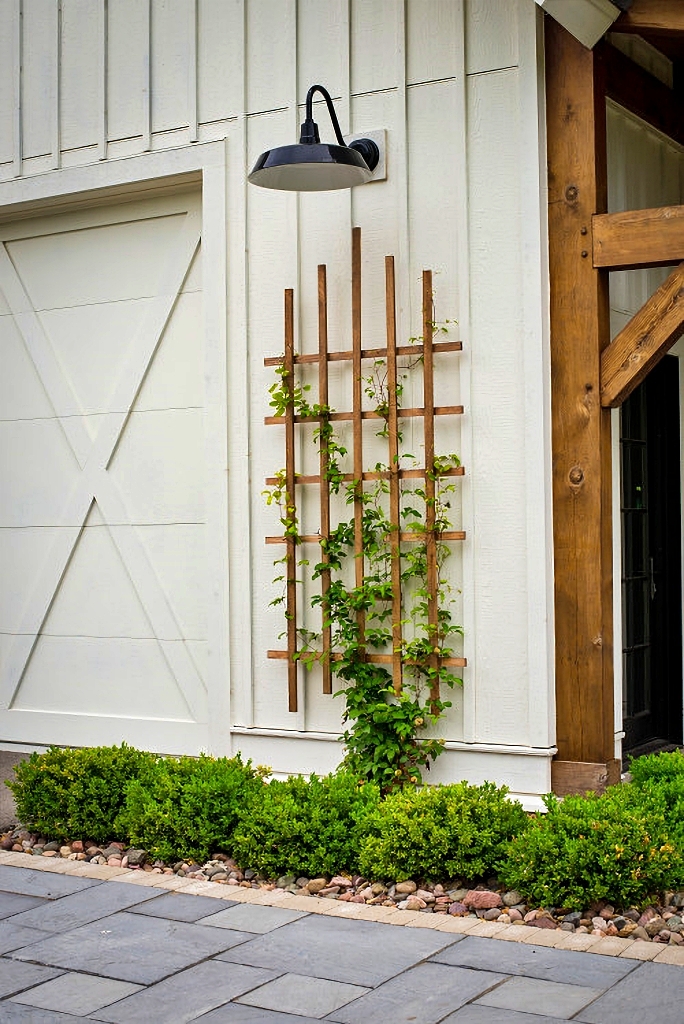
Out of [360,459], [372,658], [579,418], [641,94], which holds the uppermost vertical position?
[641,94]

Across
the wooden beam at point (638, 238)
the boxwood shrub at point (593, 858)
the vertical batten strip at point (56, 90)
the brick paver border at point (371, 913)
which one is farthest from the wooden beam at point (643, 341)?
the vertical batten strip at point (56, 90)

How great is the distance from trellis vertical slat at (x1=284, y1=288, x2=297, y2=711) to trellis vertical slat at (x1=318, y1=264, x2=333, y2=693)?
14 centimetres

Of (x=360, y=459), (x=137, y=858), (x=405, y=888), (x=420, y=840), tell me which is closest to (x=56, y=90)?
(x=360, y=459)

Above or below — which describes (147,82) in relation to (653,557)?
above

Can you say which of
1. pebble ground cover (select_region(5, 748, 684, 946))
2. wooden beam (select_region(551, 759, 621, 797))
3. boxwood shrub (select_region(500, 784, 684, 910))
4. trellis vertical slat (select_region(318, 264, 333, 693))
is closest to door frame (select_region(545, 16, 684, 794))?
wooden beam (select_region(551, 759, 621, 797))

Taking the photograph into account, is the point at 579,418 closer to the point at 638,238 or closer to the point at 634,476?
the point at 638,238

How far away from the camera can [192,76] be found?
6148 mm

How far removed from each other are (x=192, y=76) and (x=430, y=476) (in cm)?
246

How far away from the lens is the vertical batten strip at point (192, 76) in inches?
242

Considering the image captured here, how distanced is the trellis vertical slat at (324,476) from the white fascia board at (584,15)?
4.83ft

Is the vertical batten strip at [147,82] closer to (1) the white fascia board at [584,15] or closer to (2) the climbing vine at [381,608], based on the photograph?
(2) the climbing vine at [381,608]

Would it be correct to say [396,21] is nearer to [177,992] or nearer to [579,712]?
[579,712]

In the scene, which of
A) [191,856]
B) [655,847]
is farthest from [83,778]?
[655,847]

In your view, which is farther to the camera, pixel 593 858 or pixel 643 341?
pixel 643 341
